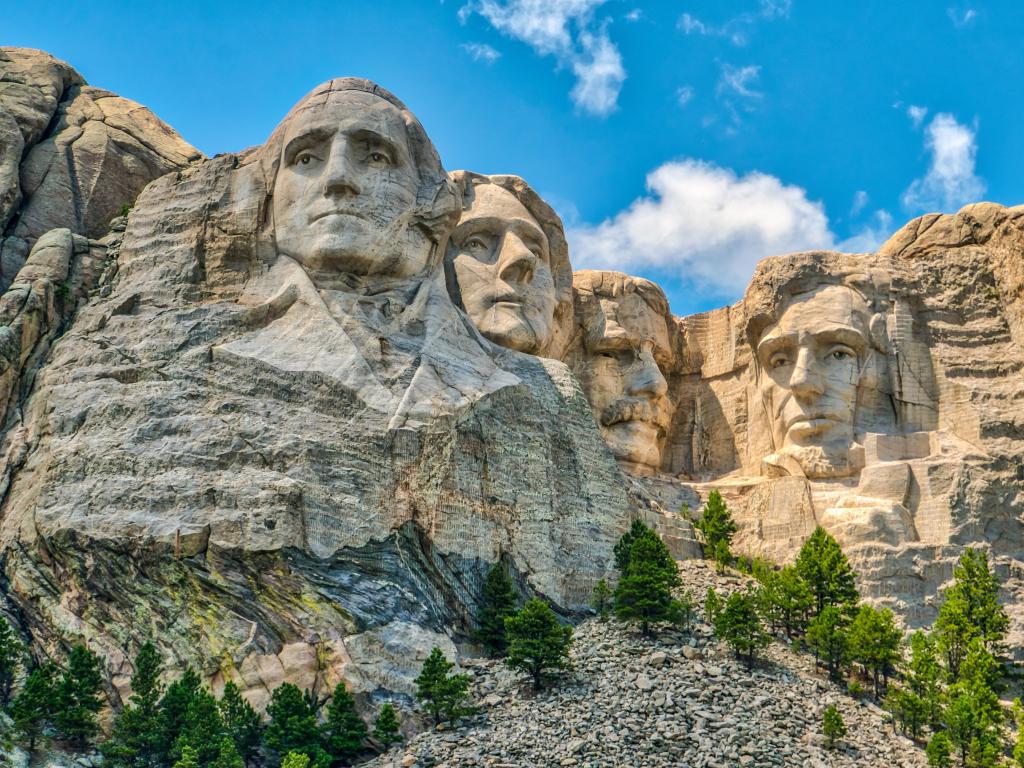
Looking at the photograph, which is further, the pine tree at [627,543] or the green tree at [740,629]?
the pine tree at [627,543]

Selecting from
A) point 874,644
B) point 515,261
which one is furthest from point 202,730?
point 515,261

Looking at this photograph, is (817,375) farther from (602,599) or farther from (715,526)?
(602,599)

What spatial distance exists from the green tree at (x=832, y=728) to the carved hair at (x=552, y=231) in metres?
11.4

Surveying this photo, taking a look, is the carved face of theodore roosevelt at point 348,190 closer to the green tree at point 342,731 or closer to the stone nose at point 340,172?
the stone nose at point 340,172

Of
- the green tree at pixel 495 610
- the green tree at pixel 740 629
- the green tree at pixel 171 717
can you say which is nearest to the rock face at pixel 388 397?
the green tree at pixel 495 610

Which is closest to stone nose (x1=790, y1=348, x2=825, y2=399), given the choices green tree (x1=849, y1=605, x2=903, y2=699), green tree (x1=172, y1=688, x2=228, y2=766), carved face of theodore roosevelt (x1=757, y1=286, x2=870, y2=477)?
carved face of theodore roosevelt (x1=757, y1=286, x2=870, y2=477)

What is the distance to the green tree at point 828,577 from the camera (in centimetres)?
3378

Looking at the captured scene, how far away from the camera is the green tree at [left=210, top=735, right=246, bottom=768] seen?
28.0 m

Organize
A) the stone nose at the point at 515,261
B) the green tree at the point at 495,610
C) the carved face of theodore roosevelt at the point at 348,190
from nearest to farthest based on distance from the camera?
1. the green tree at the point at 495,610
2. the carved face of theodore roosevelt at the point at 348,190
3. the stone nose at the point at 515,261

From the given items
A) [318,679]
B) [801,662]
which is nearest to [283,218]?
[318,679]

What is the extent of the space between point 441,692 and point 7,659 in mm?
6576

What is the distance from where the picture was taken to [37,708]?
95.6 feet

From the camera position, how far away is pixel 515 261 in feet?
125

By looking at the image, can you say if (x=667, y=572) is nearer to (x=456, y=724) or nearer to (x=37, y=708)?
(x=456, y=724)
